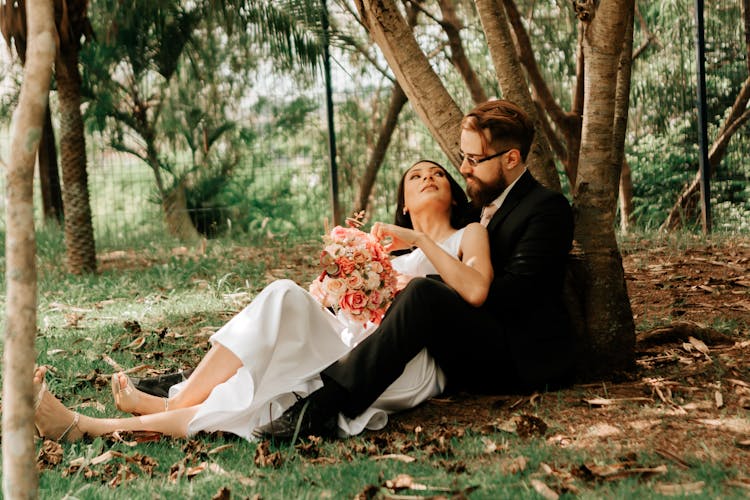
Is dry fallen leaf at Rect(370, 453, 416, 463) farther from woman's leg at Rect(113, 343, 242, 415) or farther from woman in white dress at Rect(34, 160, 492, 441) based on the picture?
woman's leg at Rect(113, 343, 242, 415)

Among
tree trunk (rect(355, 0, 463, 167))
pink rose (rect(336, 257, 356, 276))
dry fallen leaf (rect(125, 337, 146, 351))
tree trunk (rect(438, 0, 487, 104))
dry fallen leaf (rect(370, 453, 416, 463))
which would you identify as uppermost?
tree trunk (rect(438, 0, 487, 104))

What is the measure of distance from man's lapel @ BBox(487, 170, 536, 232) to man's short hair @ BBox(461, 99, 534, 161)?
13 cm

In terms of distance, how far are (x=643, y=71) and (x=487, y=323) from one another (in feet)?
25.3

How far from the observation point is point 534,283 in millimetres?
3990

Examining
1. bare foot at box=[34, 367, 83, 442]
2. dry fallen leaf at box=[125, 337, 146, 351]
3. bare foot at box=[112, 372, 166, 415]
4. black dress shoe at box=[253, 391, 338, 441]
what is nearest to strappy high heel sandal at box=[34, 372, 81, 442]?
bare foot at box=[34, 367, 83, 442]

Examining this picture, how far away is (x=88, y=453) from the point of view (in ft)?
11.5

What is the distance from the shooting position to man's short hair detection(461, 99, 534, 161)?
4172 mm

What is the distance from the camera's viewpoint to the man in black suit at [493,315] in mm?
3740

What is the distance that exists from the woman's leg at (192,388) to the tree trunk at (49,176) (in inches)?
335

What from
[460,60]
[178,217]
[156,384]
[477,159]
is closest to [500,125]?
[477,159]

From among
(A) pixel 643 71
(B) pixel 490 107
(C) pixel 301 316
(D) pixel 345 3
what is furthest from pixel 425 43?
(C) pixel 301 316

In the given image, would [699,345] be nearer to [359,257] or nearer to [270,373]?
[359,257]

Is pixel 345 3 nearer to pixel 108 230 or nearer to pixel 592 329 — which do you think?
pixel 108 230

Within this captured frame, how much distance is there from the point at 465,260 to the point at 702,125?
19.2ft
